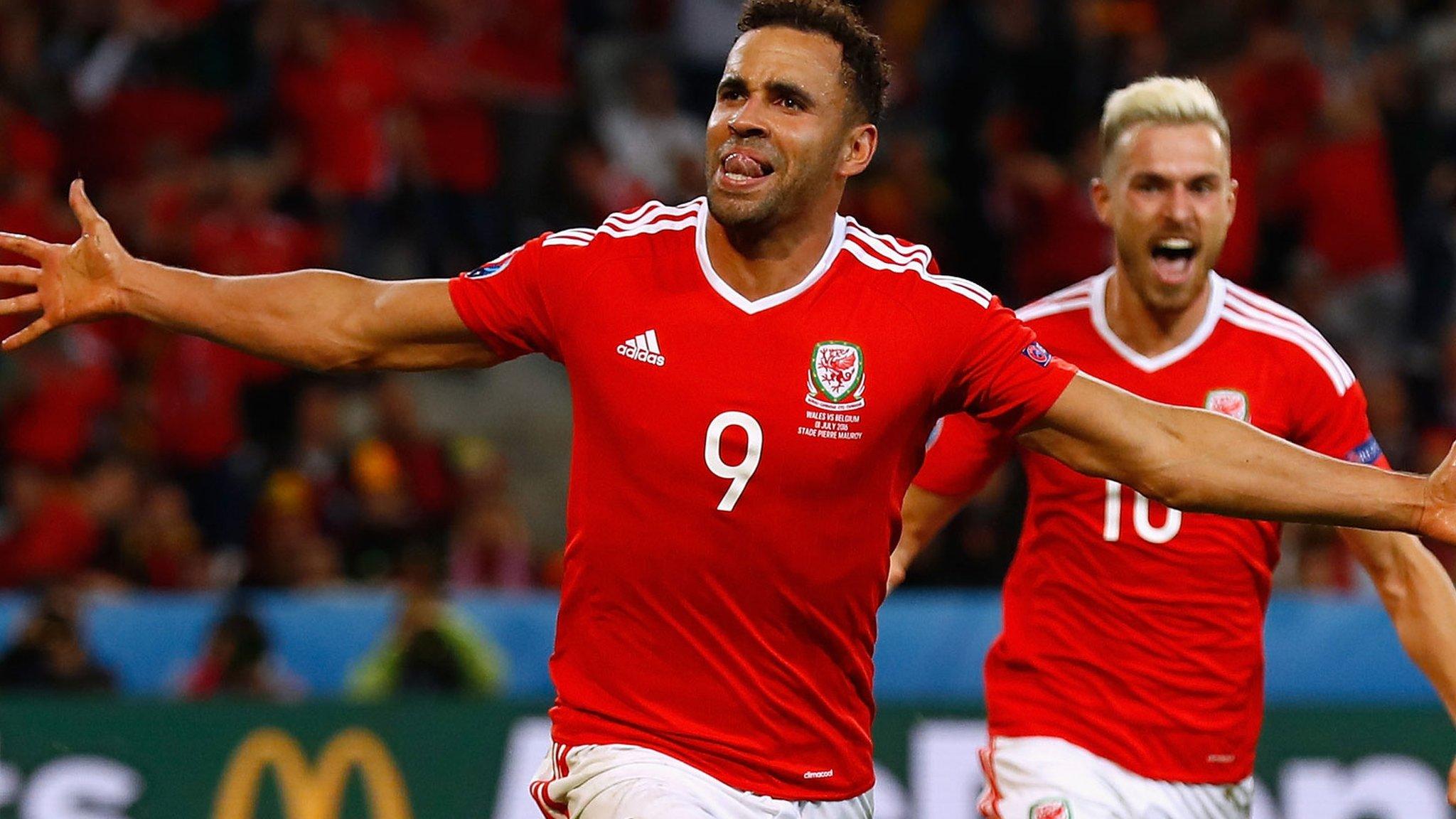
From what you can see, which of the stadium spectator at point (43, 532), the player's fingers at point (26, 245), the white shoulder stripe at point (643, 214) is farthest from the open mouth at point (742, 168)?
the stadium spectator at point (43, 532)

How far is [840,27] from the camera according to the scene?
450 cm

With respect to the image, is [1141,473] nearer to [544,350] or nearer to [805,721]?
[805,721]

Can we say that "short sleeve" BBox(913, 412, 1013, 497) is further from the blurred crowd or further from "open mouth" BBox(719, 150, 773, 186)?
the blurred crowd

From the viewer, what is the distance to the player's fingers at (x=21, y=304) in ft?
13.4

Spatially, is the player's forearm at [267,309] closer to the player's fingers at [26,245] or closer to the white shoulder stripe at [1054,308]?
the player's fingers at [26,245]

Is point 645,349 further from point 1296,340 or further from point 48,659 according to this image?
point 48,659

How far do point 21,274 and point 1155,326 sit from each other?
114 inches

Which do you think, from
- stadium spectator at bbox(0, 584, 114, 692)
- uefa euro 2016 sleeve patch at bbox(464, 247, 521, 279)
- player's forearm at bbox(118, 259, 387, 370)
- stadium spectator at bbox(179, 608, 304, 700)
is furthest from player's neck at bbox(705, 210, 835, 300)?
stadium spectator at bbox(0, 584, 114, 692)

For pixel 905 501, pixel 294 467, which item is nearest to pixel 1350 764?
pixel 905 501

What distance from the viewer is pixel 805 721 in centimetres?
446

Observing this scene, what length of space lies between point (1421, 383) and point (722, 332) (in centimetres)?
839

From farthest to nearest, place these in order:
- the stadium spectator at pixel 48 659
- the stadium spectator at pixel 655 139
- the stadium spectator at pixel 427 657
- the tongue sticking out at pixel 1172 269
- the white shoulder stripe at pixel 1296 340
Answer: the stadium spectator at pixel 655 139, the stadium spectator at pixel 427 657, the stadium spectator at pixel 48 659, the tongue sticking out at pixel 1172 269, the white shoulder stripe at pixel 1296 340

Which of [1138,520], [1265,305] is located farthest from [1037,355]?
[1265,305]

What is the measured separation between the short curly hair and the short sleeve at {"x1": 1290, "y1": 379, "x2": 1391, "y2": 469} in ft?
5.02
